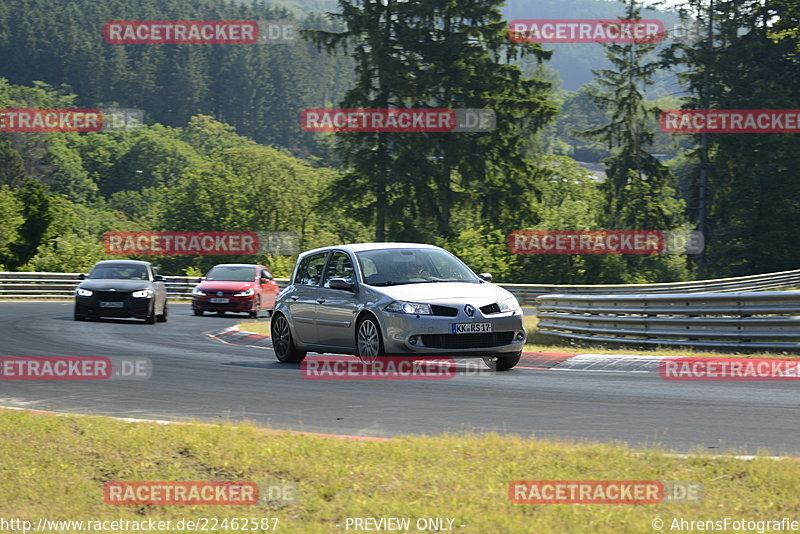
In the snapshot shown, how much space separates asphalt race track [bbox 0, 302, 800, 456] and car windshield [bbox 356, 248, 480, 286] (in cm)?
155

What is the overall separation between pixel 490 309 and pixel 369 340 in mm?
1581

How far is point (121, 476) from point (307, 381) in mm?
5735

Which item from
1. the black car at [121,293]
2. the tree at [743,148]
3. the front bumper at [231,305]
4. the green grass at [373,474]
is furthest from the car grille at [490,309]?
the tree at [743,148]

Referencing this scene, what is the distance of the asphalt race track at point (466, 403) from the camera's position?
8.66 m

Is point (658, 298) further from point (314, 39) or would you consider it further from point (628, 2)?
point (628, 2)

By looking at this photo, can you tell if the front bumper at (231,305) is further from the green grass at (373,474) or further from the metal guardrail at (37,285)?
the green grass at (373,474)

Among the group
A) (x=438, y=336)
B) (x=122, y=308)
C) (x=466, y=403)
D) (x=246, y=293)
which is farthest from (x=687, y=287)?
(x=466, y=403)

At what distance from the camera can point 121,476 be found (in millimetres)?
7180

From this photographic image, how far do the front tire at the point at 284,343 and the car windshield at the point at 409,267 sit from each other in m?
1.87

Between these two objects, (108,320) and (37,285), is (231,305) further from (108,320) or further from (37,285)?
(37,285)

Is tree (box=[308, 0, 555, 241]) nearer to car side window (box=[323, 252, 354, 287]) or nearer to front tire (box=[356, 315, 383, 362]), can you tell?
car side window (box=[323, 252, 354, 287])

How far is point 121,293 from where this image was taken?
85.6 ft

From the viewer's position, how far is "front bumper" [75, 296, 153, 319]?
26.1m

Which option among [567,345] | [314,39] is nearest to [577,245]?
[314,39]
